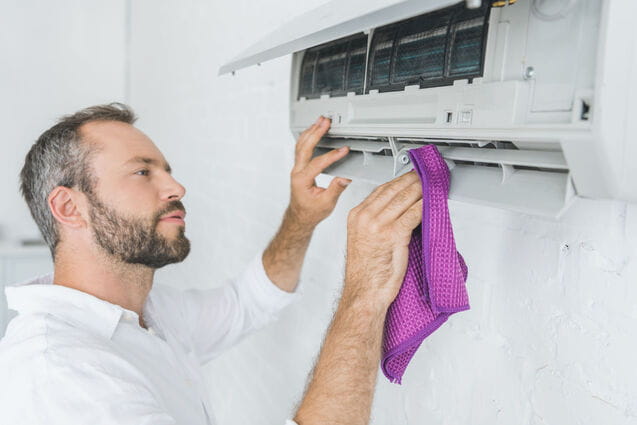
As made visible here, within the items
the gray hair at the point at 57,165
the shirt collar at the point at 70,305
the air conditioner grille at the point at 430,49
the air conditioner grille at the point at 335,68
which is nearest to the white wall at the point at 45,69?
the gray hair at the point at 57,165

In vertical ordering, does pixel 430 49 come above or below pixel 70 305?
above

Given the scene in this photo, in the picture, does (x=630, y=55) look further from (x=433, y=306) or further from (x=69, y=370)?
(x=69, y=370)

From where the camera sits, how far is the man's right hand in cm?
83

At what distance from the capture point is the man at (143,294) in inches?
34.4

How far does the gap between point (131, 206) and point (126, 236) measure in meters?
0.06

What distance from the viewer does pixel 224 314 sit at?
1.56 metres

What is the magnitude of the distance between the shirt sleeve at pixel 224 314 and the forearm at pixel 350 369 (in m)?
0.63

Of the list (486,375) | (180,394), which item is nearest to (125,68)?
(180,394)

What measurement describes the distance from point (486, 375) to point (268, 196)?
3.02 feet

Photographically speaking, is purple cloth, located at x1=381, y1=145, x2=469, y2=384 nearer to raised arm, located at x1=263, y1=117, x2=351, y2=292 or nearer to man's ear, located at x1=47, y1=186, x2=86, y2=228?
raised arm, located at x1=263, y1=117, x2=351, y2=292

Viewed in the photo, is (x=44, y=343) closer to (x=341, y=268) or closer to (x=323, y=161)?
(x=323, y=161)

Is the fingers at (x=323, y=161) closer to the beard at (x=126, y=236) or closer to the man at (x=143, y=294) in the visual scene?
the man at (x=143, y=294)

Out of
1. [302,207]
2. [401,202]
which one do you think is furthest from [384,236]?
[302,207]

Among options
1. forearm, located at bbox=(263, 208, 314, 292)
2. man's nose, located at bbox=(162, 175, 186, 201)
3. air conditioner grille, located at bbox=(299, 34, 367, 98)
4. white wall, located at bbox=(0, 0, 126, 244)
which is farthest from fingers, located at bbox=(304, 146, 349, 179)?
white wall, located at bbox=(0, 0, 126, 244)
